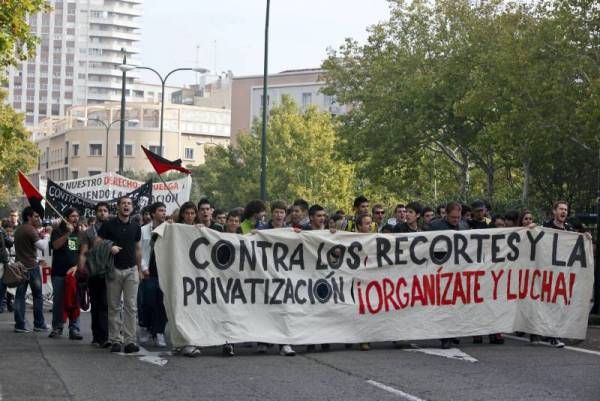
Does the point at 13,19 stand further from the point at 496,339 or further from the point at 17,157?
the point at 17,157

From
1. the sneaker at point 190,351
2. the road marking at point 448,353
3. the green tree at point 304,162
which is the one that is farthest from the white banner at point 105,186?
the green tree at point 304,162

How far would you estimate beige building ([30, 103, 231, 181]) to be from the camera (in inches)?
5659

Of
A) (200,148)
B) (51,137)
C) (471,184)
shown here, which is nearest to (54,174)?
(51,137)

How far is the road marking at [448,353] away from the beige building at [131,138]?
119 meters

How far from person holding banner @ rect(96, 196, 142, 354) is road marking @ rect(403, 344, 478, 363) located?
10.2ft

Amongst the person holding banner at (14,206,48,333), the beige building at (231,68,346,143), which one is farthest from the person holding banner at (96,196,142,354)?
the beige building at (231,68,346,143)

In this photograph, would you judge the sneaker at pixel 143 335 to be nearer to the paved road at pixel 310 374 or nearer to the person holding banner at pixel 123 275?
the paved road at pixel 310 374

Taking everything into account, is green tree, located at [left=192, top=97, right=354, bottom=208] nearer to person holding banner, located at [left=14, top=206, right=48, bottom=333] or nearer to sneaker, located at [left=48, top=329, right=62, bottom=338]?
person holding banner, located at [left=14, top=206, right=48, bottom=333]

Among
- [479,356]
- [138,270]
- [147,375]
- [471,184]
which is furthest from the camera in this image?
[471,184]

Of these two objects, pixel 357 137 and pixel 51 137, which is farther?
pixel 51 137

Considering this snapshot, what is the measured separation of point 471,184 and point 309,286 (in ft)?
168

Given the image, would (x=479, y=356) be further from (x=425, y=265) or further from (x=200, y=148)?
(x=200, y=148)

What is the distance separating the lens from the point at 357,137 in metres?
55.5

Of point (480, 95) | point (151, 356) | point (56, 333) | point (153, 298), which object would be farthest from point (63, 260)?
point (480, 95)
